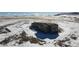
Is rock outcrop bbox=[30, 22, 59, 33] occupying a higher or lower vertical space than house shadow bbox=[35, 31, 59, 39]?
higher

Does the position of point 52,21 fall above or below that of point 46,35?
above

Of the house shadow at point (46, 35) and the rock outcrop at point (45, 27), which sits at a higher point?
the rock outcrop at point (45, 27)
